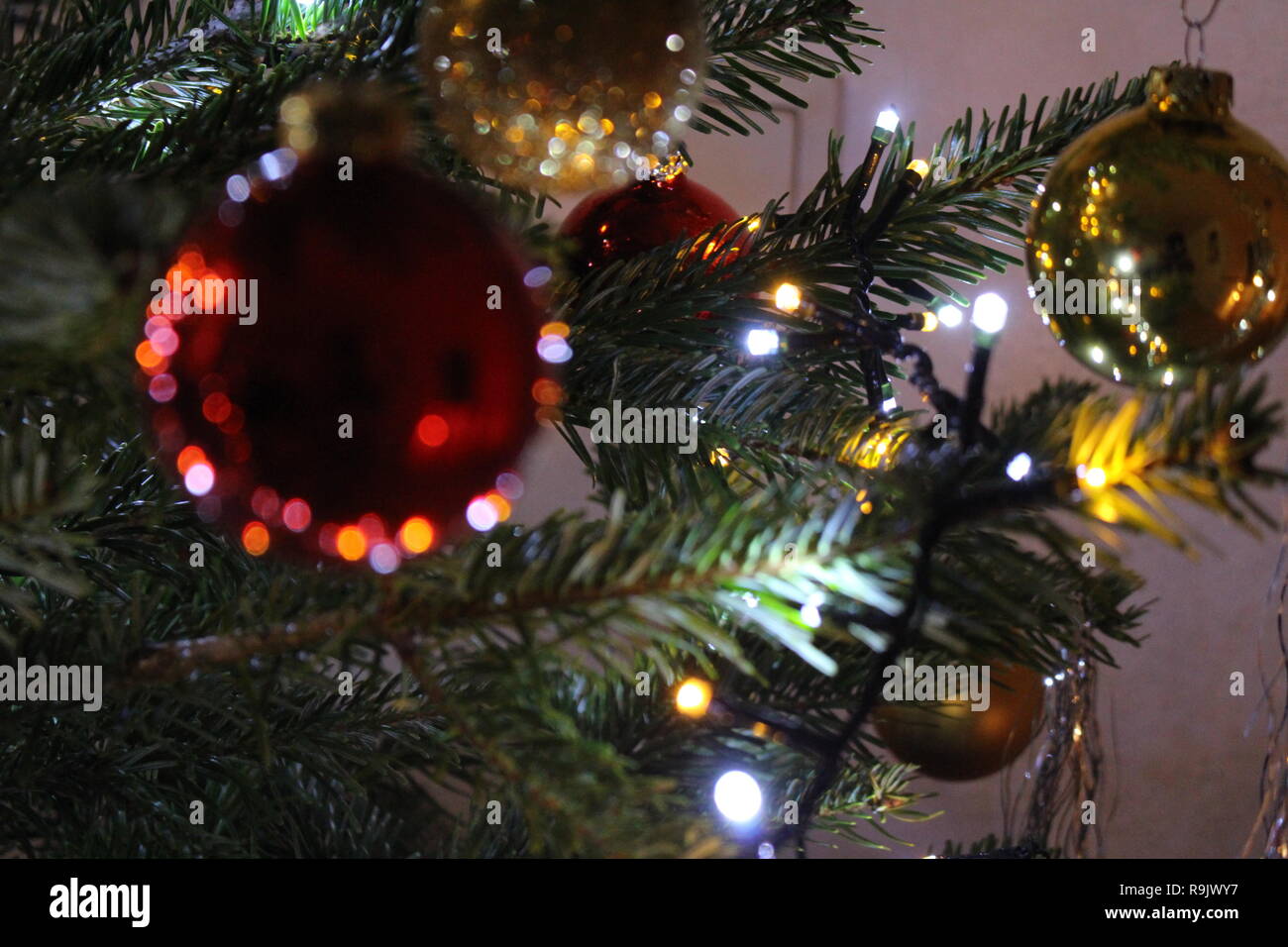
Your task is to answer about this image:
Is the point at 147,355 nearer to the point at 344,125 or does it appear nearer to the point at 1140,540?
the point at 344,125

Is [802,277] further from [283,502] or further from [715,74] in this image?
[283,502]

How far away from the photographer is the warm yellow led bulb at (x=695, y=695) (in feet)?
1.46

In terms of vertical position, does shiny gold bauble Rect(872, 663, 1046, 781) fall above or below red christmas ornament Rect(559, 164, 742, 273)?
below

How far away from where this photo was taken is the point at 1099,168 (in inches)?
17.3

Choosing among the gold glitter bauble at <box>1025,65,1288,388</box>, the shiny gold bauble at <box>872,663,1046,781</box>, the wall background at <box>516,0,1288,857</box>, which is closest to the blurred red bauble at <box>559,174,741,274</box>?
the gold glitter bauble at <box>1025,65,1288,388</box>

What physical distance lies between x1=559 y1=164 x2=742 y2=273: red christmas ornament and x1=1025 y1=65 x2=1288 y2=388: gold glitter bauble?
157mm

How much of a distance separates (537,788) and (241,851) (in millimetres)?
261

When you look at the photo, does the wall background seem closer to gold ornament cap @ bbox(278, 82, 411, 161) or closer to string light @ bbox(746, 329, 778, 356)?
string light @ bbox(746, 329, 778, 356)

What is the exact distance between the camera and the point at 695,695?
447mm

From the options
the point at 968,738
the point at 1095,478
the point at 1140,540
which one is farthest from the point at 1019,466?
the point at 1140,540

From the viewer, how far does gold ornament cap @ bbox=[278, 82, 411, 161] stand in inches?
9.9

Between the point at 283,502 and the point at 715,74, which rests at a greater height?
the point at 715,74
